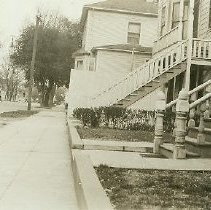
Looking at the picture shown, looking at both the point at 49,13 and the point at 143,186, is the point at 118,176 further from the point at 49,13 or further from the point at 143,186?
the point at 49,13

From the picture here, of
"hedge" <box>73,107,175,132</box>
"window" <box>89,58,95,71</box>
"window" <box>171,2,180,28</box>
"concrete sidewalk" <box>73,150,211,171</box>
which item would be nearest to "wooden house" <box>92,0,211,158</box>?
"window" <box>171,2,180,28</box>

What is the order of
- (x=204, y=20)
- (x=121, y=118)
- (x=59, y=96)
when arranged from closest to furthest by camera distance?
(x=121, y=118) < (x=204, y=20) < (x=59, y=96)

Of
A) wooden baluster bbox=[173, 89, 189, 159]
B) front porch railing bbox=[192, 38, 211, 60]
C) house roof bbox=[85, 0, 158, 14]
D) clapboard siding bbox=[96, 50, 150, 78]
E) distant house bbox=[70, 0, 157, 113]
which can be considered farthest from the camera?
house roof bbox=[85, 0, 158, 14]

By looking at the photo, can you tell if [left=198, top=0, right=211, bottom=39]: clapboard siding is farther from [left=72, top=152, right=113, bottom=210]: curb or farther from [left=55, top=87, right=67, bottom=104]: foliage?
[left=55, top=87, right=67, bottom=104]: foliage

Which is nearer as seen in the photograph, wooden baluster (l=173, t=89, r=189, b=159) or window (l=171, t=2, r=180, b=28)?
wooden baluster (l=173, t=89, r=189, b=159)

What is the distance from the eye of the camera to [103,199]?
15.2ft

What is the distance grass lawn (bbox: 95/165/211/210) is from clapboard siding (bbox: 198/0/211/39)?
519 inches

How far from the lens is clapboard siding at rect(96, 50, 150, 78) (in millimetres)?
31641

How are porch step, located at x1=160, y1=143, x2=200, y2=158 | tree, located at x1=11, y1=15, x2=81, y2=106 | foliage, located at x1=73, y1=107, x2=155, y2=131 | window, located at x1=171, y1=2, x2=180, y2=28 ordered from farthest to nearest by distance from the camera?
1. tree, located at x1=11, y1=15, x2=81, y2=106
2. window, located at x1=171, y1=2, x2=180, y2=28
3. foliage, located at x1=73, y1=107, x2=155, y2=131
4. porch step, located at x1=160, y1=143, x2=200, y2=158

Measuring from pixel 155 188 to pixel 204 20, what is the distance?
50.0 ft

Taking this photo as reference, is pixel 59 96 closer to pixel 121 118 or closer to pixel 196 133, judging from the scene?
pixel 121 118

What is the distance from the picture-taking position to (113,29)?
114ft

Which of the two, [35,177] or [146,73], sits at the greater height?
[146,73]

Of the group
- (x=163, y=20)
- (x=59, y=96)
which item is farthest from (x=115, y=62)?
(x=59, y=96)
